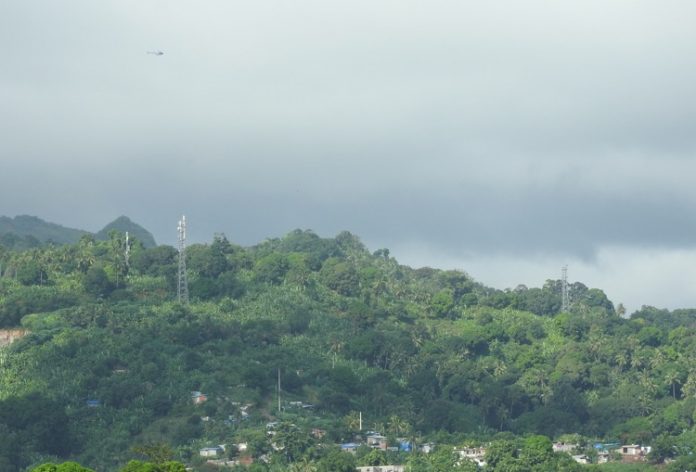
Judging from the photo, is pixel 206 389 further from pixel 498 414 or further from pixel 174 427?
pixel 498 414

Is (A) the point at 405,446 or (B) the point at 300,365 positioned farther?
(B) the point at 300,365

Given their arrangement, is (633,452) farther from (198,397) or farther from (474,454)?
(198,397)

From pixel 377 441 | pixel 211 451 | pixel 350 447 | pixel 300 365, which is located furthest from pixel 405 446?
pixel 300 365

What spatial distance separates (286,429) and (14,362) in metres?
28.0

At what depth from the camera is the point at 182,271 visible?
568 ft

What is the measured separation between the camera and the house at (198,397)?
147500 mm

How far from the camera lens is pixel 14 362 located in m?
150

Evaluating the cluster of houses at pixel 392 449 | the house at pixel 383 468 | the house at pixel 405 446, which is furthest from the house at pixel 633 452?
the house at pixel 383 468

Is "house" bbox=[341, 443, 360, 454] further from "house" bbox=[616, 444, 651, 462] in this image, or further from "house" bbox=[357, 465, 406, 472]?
"house" bbox=[616, 444, 651, 462]

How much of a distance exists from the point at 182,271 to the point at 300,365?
2023 centimetres

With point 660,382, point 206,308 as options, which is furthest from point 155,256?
point 660,382

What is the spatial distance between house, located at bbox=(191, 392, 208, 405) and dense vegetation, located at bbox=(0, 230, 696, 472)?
2.25ft

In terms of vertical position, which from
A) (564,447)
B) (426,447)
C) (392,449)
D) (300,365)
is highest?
(300,365)

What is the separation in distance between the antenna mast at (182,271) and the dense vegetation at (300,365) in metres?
1.58
